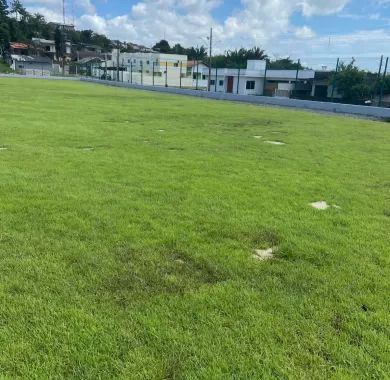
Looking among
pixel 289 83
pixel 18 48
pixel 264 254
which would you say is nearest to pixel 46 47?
pixel 18 48

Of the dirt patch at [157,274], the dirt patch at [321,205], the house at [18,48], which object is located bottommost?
the dirt patch at [157,274]

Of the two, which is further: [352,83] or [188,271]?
[352,83]

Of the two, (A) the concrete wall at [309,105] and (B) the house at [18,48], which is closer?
(A) the concrete wall at [309,105]

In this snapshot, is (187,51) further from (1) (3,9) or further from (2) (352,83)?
(2) (352,83)

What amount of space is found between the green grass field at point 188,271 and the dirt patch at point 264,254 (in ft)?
0.18

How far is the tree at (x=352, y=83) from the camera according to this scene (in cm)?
2336

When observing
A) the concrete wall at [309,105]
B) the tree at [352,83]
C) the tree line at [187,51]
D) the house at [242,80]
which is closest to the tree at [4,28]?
the tree line at [187,51]

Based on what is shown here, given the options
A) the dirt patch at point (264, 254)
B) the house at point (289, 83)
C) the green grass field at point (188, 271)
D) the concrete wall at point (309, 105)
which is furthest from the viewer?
the house at point (289, 83)

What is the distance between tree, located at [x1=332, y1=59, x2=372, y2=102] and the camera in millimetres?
23359

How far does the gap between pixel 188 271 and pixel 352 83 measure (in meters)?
24.0

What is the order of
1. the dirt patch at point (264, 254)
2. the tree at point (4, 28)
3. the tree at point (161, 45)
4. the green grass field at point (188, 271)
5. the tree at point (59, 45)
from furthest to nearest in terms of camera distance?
the tree at point (161, 45) < the tree at point (59, 45) < the tree at point (4, 28) < the dirt patch at point (264, 254) < the green grass field at point (188, 271)

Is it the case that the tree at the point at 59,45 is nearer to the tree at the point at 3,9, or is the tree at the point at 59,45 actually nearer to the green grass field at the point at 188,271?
the tree at the point at 3,9

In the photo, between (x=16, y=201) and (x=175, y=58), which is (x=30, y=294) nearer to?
(x=16, y=201)

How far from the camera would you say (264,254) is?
12.4 ft
